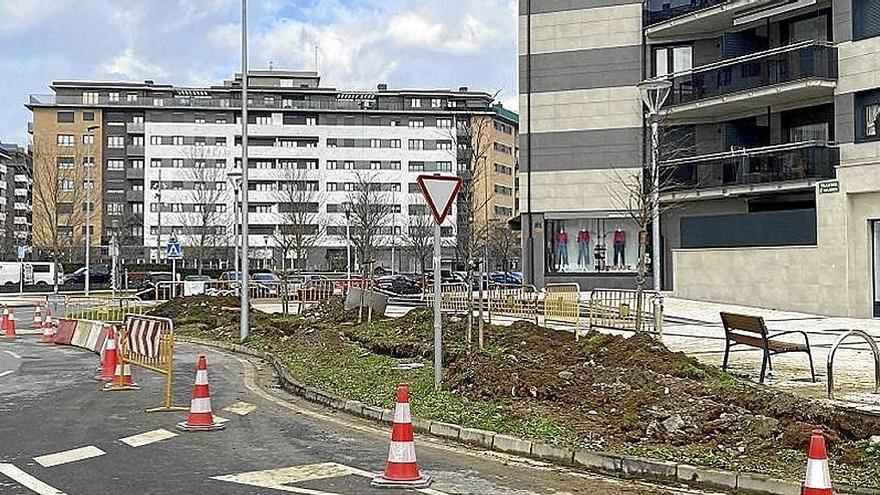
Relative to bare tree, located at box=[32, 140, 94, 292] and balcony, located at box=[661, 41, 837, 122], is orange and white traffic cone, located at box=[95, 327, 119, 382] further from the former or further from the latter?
bare tree, located at box=[32, 140, 94, 292]

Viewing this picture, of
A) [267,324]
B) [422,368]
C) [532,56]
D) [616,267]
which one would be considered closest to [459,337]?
[422,368]

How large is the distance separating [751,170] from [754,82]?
330 centimetres

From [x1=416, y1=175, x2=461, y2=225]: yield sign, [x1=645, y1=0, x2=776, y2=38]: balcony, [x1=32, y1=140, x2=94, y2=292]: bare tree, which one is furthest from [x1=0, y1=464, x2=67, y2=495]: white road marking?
[x1=32, y1=140, x2=94, y2=292]: bare tree

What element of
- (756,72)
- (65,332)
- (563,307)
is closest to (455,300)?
(563,307)

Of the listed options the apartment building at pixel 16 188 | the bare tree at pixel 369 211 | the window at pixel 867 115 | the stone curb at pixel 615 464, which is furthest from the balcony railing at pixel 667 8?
the apartment building at pixel 16 188

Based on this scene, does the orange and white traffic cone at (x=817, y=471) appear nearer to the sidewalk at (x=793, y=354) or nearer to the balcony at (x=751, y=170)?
the sidewalk at (x=793, y=354)

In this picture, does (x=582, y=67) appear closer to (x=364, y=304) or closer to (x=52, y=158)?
(x=364, y=304)

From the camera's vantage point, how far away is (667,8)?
43438 millimetres

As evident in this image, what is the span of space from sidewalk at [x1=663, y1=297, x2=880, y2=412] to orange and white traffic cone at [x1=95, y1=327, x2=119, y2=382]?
10188 mm

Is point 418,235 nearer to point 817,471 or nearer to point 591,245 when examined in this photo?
point 591,245

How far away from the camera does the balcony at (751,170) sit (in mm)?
34562

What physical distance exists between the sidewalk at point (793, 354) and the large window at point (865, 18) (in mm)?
9804

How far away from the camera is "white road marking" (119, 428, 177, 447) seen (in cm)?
1066

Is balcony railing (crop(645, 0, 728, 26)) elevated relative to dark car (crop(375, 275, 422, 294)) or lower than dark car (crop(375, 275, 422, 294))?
elevated
